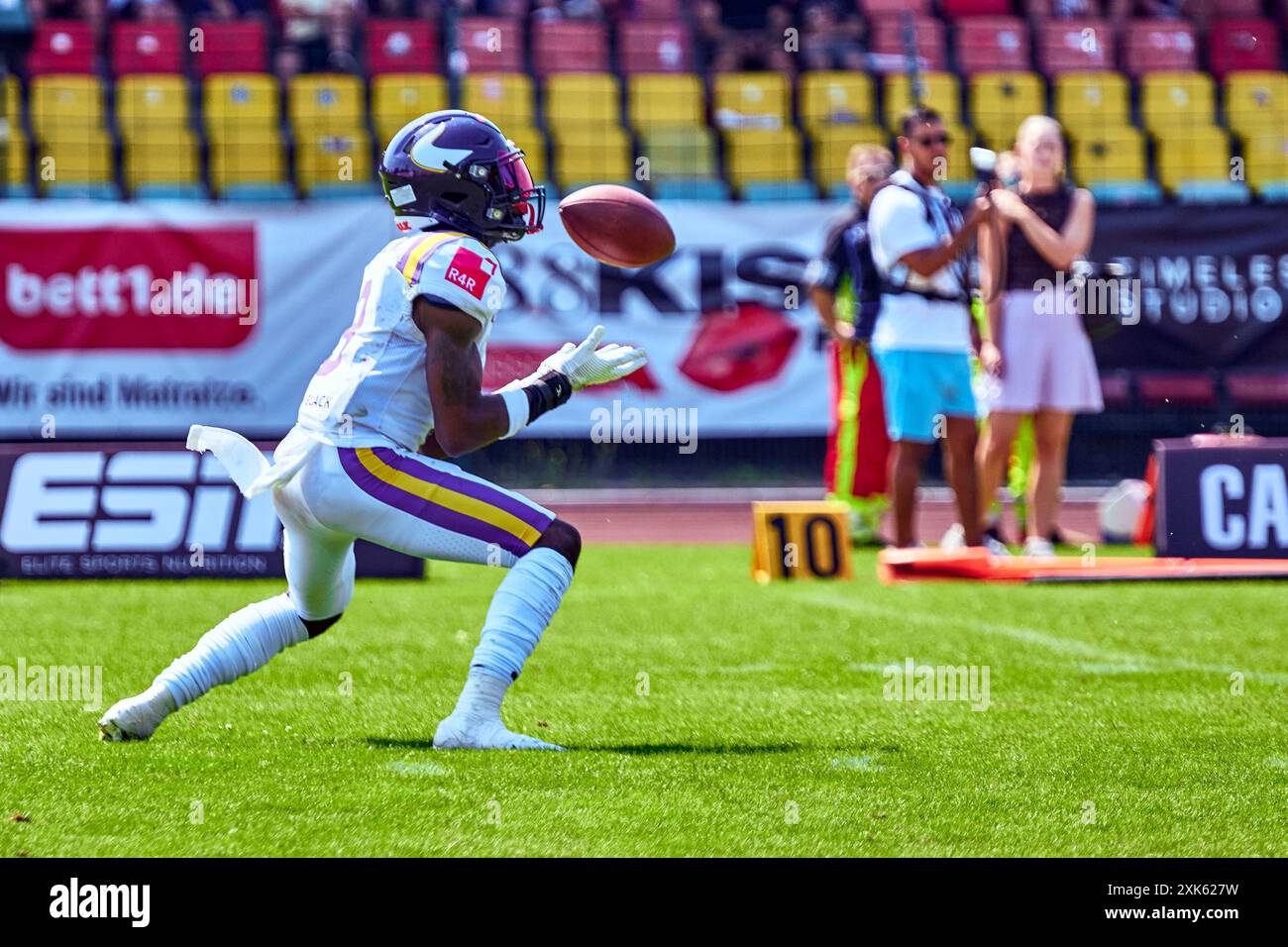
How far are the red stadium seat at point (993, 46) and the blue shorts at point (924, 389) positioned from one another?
26.3 feet

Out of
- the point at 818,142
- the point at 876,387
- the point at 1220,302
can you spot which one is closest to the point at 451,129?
the point at 876,387

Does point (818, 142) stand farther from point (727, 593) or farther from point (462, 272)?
point (462, 272)

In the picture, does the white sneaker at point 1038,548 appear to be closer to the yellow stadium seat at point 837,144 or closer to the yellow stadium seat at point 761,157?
the yellow stadium seat at point 837,144

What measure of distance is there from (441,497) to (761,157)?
10839 millimetres

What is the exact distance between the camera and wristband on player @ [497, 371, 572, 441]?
4.87m

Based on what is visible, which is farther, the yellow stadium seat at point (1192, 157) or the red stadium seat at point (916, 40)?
the red stadium seat at point (916, 40)

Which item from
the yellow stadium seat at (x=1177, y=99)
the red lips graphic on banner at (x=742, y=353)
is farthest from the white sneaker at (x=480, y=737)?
the yellow stadium seat at (x=1177, y=99)

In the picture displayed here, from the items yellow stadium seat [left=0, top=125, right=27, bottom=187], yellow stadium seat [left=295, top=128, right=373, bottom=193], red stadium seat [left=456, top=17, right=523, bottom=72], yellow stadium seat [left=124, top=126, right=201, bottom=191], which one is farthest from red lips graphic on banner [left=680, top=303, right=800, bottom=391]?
yellow stadium seat [left=0, top=125, right=27, bottom=187]

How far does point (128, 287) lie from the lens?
13508mm

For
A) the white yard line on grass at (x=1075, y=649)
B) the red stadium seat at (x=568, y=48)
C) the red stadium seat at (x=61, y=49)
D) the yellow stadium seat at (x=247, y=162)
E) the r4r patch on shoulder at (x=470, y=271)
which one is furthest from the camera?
the red stadium seat at (x=568, y=48)

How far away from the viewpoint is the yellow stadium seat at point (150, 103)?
48.9ft

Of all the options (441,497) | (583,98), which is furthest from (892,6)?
(441,497)

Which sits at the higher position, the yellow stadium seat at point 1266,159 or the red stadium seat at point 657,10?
the red stadium seat at point 657,10
